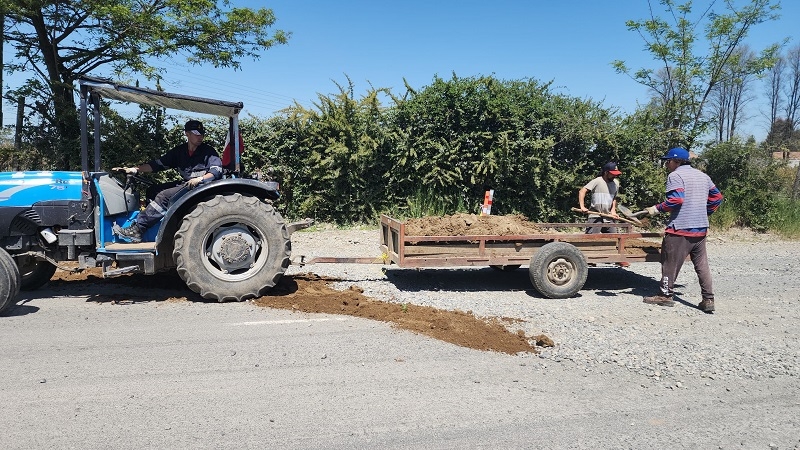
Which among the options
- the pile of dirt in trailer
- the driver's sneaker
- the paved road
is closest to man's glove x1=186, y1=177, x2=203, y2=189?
the driver's sneaker

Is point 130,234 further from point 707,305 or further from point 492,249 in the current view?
point 707,305

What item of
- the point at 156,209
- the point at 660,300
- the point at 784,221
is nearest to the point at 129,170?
the point at 156,209

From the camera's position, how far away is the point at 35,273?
22.1ft

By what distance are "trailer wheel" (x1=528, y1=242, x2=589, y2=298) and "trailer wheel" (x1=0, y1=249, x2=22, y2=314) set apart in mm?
5585

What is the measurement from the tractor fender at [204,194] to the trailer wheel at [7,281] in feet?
4.41

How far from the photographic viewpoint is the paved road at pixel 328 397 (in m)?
3.38

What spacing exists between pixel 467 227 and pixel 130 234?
13.4 feet

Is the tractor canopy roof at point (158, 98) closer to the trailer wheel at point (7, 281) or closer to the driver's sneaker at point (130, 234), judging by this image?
the driver's sneaker at point (130, 234)

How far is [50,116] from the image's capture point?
40.5 feet

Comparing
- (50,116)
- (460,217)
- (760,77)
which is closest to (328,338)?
(460,217)

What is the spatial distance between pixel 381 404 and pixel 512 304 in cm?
316

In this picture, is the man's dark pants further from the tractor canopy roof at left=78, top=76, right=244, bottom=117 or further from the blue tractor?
the tractor canopy roof at left=78, top=76, right=244, bottom=117

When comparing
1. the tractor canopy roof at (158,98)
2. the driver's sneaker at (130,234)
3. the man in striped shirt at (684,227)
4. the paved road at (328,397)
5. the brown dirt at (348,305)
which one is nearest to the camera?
the paved road at (328,397)

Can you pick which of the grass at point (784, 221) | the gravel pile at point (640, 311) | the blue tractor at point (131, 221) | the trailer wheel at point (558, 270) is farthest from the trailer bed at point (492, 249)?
the grass at point (784, 221)
